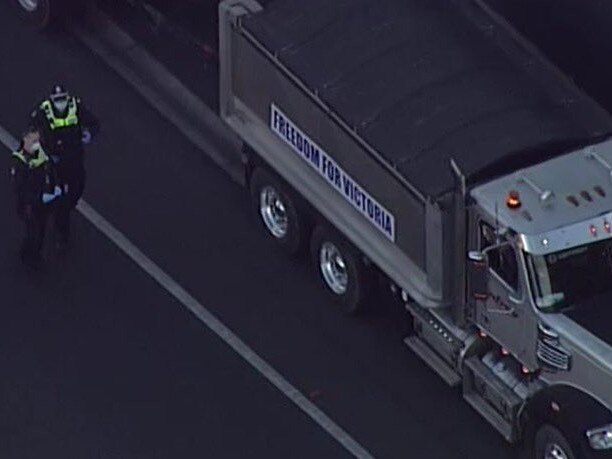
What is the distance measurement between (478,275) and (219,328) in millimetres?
2988

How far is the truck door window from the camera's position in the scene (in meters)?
21.8

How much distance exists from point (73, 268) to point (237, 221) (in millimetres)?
1724

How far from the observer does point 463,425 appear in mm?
23016

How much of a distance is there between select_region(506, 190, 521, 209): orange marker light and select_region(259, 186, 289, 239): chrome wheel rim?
3.45 m

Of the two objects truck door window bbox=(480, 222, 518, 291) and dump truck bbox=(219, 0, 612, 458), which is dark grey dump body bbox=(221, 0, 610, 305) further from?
truck door window bbox=(480, 222, 518, 291)

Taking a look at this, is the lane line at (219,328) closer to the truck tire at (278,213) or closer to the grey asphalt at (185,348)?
the grey asphalt at (185,348)

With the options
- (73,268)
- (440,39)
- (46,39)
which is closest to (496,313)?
(440,39)

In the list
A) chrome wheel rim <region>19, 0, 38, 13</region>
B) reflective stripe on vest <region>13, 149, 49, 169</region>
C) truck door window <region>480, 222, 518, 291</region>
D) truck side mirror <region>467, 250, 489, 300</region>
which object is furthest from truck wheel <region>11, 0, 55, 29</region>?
truck door window <region>480, 222, 518, 291</region>

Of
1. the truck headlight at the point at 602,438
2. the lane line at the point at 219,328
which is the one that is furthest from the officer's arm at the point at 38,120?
the truck headlight at the point at 602,438

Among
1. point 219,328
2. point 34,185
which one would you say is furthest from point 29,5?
point 219,328

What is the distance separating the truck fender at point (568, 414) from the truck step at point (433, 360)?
1148 millimetres

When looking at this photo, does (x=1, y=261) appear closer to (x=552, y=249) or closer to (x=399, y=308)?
(x=399, y=308)

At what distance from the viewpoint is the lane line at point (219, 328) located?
75.2 feet

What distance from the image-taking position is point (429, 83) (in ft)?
75.7
